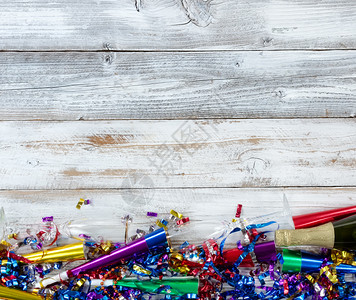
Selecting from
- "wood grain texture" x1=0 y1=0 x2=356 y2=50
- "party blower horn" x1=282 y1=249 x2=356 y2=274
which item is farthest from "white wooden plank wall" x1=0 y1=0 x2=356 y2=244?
"party blower horn" x1=282 y1=249 x2=356 y2=274

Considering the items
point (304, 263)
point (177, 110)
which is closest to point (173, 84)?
point (177, 110)

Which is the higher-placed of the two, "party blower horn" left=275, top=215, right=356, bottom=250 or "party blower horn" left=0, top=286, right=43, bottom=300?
"party blower horn" left=275, top=215, right=356, bottom=250

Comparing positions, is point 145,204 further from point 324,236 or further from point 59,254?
point 324,236

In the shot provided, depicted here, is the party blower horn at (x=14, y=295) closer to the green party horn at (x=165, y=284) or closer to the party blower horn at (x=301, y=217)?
the green party horn at (x=165, y=284)

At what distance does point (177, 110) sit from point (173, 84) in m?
0.07

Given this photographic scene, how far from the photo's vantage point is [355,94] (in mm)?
1104

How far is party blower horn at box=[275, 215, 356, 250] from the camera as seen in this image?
1.03 meters

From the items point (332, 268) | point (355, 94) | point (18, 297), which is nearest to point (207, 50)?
point (355, 94)

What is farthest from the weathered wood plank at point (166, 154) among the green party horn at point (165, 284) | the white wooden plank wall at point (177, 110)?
the green party horn at point (165, 284)

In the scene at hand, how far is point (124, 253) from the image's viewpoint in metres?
1.06

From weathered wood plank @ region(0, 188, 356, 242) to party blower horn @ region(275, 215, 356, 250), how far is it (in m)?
0.07

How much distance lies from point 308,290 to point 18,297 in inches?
31.0

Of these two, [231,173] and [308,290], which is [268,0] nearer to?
[231,173]

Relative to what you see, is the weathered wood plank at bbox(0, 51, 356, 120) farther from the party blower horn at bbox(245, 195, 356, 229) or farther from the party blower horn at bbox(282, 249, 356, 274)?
the party blower horn at bbox(282, 249, 356, 274)
